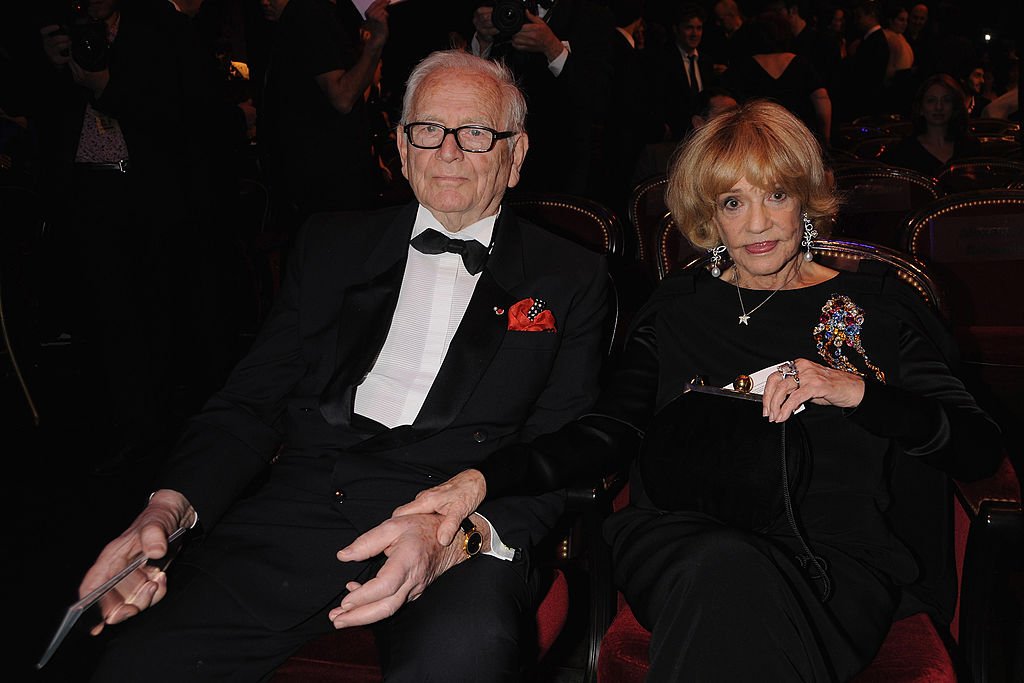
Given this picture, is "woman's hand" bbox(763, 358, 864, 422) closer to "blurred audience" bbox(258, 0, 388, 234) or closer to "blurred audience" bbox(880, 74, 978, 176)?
"blurred audience" bbox(258, 0, 388, 234)

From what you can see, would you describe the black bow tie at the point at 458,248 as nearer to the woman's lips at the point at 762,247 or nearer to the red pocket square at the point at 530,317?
the red pocket square at the point at 530,317

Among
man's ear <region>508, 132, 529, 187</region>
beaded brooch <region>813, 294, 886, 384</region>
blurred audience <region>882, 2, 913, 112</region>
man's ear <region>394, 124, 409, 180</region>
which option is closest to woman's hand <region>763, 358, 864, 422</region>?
beaded brooch <region>813, 294, 886, 384</region>

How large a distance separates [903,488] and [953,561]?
180 millimetres

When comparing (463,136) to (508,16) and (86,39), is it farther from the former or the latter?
(86,39)

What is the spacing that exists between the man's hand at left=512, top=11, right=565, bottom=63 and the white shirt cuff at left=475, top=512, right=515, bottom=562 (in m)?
2.29

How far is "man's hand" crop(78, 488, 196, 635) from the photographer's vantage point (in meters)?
1.49

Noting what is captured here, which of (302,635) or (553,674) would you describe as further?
(553,674)

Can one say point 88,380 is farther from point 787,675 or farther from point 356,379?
point 787,675

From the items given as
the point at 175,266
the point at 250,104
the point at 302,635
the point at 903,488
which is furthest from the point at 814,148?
the point at 250,104

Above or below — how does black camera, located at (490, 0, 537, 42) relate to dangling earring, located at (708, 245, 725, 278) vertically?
above

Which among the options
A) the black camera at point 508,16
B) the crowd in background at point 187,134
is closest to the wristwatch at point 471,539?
the crowd in background at point 187,134

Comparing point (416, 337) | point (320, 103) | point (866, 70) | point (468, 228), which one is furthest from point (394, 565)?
point (866, 70)

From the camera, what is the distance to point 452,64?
2.01 m

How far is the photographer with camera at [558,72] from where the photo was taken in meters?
3.60
